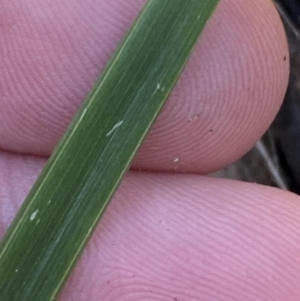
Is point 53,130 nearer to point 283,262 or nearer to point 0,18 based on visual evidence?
point 0,18

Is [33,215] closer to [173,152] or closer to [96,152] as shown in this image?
[96,152]

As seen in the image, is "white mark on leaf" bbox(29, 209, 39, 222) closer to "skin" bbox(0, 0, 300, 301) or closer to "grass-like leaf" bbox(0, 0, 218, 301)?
"grass-like leaf" bbox(0, 0, 218, 301)

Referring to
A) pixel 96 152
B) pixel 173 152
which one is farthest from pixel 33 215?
pixel 173 152

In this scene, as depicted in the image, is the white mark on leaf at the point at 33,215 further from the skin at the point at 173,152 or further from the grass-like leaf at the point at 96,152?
the skin at the point at 173,152

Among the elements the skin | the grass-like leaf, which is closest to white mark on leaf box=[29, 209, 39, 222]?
the grass-like leaf

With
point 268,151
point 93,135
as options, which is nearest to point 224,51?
point 93,135

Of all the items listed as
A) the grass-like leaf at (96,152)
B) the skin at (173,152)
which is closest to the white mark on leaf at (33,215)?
the grass-like leaf at (96,152)
